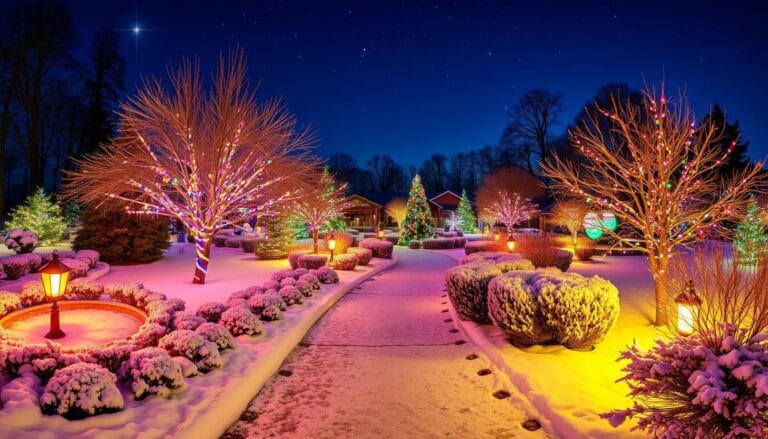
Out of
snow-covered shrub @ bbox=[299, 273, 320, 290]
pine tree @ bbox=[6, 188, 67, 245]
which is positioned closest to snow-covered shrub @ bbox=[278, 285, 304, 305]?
snow-covered shrub @ bbox=[299, 273, 320, 290]

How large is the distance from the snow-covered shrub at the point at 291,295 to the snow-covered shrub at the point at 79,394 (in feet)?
17.3

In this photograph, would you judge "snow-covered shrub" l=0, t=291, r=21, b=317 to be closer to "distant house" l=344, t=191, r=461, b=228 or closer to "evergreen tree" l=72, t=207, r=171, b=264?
"evergreen tree" l=72, t=207, r=171, b=264

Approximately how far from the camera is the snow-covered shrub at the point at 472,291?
7918 mm

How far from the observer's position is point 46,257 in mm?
13594

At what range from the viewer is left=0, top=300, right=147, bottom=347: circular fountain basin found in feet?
21.1

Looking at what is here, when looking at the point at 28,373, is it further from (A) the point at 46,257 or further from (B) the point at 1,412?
(A) the point at 46,257

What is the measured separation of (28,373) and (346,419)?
3.00 m

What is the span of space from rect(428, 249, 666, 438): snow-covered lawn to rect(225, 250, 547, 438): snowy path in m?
0.20

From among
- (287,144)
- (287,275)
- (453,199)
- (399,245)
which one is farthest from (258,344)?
(453,199)

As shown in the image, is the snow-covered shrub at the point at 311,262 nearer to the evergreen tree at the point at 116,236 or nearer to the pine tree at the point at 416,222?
the evergreen tree at the point at 116,236

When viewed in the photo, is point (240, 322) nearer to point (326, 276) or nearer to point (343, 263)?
point (326, 276)

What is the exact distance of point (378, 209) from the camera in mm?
55906

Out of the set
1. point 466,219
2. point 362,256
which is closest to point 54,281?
point 362,256

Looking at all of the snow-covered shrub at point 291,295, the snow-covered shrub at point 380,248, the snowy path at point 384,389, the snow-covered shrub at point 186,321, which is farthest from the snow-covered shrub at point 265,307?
the snow-covered shrub at point 380,248
